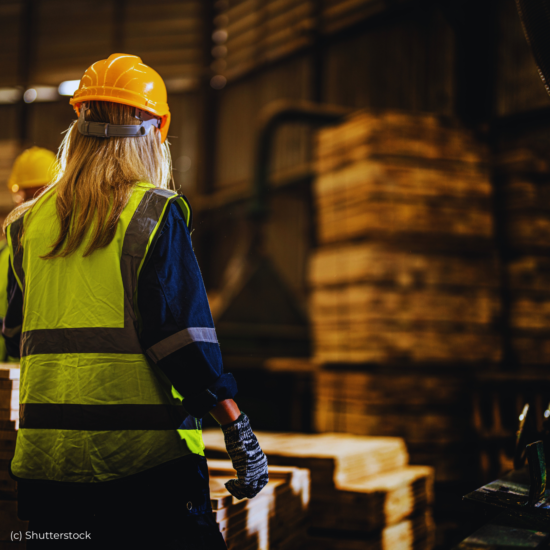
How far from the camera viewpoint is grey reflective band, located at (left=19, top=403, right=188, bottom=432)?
66.0 inches

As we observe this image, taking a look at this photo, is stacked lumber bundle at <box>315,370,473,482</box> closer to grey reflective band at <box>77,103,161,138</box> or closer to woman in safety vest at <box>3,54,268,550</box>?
woman in safety vest at <box>3,54,268,550</box>

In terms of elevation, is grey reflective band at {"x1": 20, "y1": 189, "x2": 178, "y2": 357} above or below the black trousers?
above

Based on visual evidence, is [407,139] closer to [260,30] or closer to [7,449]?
[7,449]

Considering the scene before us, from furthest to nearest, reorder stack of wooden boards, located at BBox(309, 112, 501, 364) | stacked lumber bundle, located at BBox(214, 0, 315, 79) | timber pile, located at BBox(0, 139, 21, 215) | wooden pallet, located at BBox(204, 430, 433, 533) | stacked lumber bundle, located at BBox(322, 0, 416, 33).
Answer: timber pile, located at BBox(0, 139, 21, 215) → stacked lumber bundle, located at BBox(214, 0, 315, 79) → stacked lumber bundle, located at BBox(322, 0, 416, 33) → stack of wooden boards, located at BBox(309, 112, 501, 364) → wooden pallet, located at BBox(204, 430, 433, 533)

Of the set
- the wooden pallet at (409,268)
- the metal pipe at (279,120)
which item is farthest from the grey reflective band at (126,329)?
the metal pipe at (279,120)

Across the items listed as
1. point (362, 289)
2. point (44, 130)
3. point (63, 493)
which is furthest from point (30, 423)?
point (44, 130)

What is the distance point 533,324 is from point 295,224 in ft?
22.5

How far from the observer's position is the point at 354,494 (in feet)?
9.79

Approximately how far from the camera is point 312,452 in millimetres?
3117

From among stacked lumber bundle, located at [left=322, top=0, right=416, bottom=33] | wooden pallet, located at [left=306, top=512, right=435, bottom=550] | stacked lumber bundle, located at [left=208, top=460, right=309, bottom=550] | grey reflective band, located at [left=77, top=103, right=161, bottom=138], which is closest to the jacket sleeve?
grey reflective band, located at [left=77, top=103, right=161, bottom=138]

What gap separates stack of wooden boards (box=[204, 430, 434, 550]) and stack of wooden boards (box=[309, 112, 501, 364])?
1925 mm

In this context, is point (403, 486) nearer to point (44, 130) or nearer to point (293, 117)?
point (293, 117)

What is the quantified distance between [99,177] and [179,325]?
50cm

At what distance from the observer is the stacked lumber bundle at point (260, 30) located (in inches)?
462
